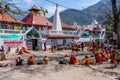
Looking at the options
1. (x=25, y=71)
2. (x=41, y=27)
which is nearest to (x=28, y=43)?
(x=41, y=27)

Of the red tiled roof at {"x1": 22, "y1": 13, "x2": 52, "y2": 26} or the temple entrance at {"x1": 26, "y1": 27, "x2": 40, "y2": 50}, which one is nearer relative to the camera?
the temple entrance at {"x1": 26, "y1": 27, "x2": 40, "y2": 50}

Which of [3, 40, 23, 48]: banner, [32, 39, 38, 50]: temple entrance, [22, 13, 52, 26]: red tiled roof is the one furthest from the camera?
[22, 13, 52, 26]: red tiled roof

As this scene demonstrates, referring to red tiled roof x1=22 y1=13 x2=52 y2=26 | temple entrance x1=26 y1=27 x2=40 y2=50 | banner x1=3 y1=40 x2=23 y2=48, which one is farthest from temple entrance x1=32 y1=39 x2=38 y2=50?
red tiled roof x1=22 y1=13 x2=52 y2=26

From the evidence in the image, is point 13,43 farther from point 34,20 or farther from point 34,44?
point 34,20

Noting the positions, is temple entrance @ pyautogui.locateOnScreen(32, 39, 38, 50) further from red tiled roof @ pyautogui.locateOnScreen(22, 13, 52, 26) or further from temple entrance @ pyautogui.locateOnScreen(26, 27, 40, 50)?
red tiled roof @ pyautogui.locateOnScreen(22, 13, 52, 26)

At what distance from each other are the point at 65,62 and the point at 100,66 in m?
2.95

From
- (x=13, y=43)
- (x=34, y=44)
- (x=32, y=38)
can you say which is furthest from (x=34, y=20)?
(x=13, y=43)

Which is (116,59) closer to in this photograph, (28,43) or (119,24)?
(119,24)

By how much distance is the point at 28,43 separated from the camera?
3806 centimetres

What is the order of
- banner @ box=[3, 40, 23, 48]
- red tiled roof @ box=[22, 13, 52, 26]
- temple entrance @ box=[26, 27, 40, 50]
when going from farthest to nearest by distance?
1. red tiled roof @ box=[22, 13, 52, 26]
2. temple entrance @ box=[26, 27, 40, 50]
3. banner @ box=[3, 40, 23, 48]

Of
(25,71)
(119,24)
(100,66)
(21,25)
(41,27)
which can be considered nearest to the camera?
(25,71)

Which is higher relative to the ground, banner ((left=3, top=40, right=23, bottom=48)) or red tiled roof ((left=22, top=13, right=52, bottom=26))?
red tiled roof ((left=22, top=13, right=52, bottom=26))

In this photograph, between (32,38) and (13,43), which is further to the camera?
(32,38)

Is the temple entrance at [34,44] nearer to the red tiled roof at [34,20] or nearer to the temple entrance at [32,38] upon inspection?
the temple entrance at [32,38]
